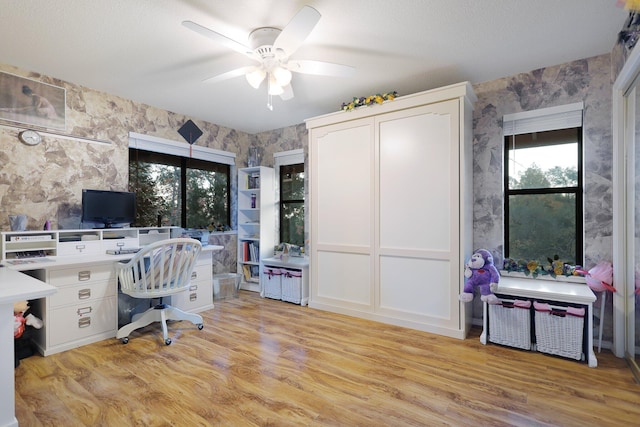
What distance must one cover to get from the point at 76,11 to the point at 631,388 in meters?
4.37

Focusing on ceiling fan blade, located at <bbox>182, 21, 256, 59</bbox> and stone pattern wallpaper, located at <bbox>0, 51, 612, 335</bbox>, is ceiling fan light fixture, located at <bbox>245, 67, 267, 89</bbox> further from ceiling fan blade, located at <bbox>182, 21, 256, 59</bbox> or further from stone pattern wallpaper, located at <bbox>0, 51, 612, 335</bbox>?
stone pattern wallpaper, located at <bbox>0, 51, 612, 335</bbox>

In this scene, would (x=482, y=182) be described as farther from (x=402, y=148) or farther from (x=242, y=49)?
(x=242, y=49)

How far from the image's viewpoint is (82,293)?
2723 mm

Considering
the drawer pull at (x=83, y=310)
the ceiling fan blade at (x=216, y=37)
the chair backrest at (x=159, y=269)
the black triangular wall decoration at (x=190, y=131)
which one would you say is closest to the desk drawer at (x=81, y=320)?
the drawer pull at (x=83, y=310)

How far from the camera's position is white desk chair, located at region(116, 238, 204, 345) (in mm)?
2688

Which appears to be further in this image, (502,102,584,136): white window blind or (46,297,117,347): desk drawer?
(502,102,584,136): white window blind

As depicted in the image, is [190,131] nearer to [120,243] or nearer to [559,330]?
[120,243]

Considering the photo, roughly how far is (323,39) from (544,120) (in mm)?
2157

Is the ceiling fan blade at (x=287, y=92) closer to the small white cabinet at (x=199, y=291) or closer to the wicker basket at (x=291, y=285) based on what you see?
the small white cabinet at (x=199, y=291)

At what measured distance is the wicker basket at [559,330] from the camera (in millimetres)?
2416

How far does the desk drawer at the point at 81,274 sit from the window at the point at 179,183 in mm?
1113

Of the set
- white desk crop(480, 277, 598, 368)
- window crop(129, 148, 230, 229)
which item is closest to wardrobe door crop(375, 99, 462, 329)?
white desk crop(480, 277, 598, 368)

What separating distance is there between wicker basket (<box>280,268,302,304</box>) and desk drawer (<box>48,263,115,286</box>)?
6.29 feet

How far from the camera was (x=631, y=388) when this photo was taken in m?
2.06
